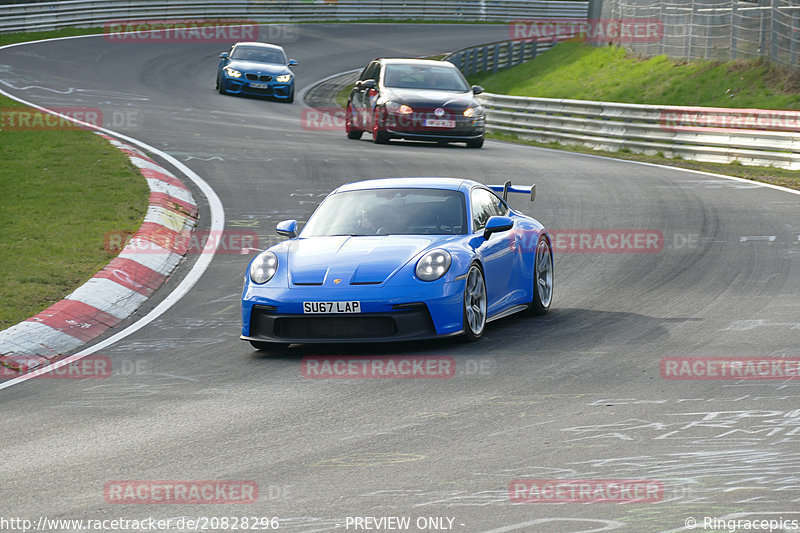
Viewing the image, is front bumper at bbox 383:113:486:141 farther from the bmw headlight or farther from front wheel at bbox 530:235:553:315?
front wheel at bbox 530:235:553:315

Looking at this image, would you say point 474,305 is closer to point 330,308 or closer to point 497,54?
point 330,308

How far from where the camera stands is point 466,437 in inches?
255

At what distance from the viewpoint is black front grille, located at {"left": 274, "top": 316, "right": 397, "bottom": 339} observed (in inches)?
352

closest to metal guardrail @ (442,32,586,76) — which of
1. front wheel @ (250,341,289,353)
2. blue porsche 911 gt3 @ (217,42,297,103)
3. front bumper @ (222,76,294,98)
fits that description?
blue porsche 911 gt3 @ (217,42,297,103)

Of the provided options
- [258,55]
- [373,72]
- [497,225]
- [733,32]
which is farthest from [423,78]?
[497,225]

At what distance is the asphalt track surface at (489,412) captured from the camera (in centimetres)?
542

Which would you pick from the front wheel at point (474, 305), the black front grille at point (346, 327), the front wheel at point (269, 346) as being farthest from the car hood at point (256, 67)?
the black front grille at point (346, 327)

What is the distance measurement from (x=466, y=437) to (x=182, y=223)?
895 centimetres

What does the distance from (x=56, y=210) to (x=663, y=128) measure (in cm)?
1326

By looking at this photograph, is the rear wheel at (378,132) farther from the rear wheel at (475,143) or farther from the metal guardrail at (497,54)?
the metal guardrail at (497,54)

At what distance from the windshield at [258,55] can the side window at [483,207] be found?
23425 mm

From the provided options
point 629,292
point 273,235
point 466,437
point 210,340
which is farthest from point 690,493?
point 273,235

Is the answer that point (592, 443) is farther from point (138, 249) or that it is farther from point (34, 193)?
point (34, 193)

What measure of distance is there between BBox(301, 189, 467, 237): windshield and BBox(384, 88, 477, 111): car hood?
1319 cm
